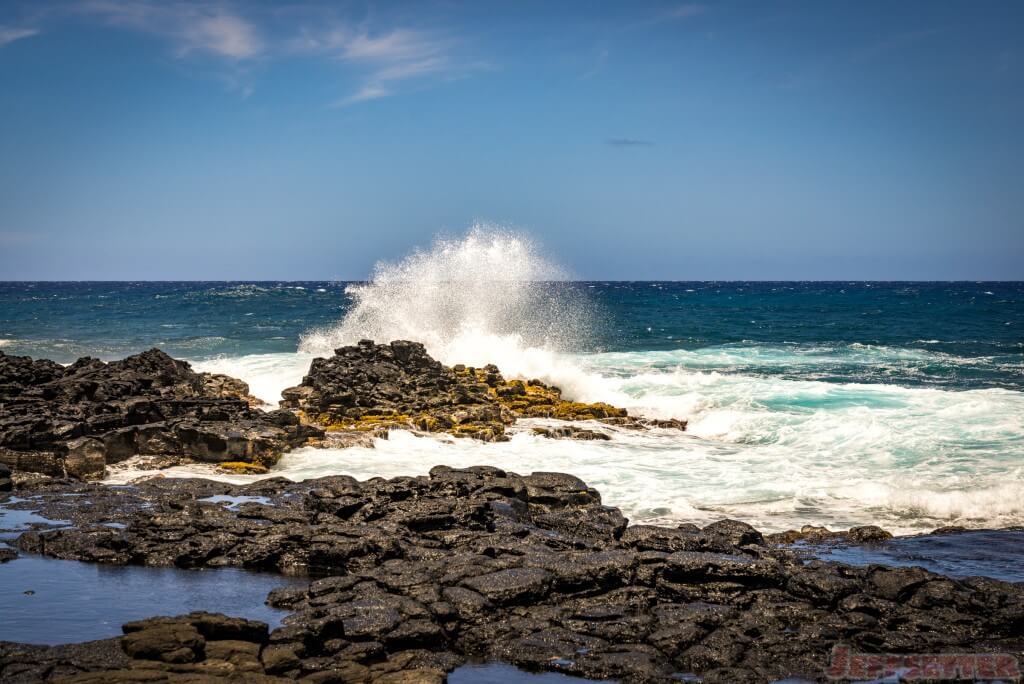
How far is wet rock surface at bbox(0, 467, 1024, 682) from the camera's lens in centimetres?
686

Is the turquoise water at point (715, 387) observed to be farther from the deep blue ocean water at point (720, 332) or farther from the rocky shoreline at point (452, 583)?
the rocky shoreline at point (452, 583)

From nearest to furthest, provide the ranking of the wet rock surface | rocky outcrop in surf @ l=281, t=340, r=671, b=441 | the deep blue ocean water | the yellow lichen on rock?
the wet rock surface
rocky outcrop in surf @ l=281, t=340, r=671, b=441
the yellow lichen on rock
the deep blue ocean water

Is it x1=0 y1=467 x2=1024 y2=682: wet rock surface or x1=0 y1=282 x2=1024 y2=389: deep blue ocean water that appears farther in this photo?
x1=0 y1=282 x2=1024 y2=389: deep blue ocean water

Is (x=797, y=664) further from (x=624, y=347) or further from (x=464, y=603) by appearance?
(x=624, y=347)

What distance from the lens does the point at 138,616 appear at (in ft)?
25.2

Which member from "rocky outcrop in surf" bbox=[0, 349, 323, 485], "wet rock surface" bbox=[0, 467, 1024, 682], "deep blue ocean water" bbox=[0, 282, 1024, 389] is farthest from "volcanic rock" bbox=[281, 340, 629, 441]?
"deep blue ocean water" bbox=[0, 282, 1024, 389]

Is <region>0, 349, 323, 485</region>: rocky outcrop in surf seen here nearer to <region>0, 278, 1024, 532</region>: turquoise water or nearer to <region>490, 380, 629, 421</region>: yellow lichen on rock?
<region>0, 278, 1024, 532</region>: turquoise water

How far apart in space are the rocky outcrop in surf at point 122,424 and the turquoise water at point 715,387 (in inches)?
34.6

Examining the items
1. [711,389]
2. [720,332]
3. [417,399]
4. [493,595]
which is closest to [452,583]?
[493,595]

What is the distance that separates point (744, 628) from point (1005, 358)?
1296 inches

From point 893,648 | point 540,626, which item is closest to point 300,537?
point 540,626

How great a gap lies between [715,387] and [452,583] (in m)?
18.0

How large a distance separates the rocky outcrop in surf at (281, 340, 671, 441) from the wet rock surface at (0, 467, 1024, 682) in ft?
23.5

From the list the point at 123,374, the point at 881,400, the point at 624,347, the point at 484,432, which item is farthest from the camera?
the point at 624,347
